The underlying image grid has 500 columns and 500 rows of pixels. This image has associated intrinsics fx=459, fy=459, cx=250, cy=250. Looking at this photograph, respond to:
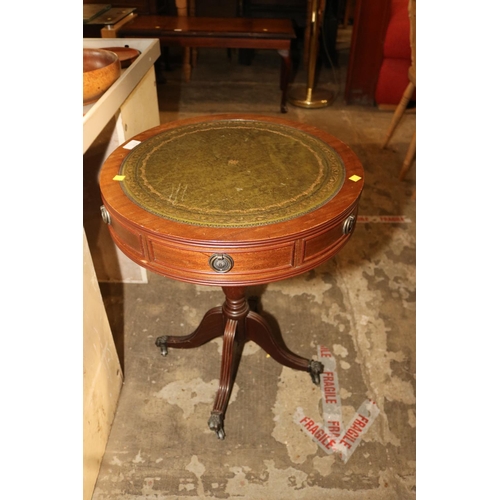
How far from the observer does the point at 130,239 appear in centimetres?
124

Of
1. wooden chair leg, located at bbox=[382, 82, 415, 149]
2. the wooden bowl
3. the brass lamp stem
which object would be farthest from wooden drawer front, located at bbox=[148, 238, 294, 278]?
the brass lamp stem

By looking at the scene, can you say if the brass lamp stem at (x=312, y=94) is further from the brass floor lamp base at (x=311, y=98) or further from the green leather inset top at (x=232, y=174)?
the green leather inset top at (x=232, y=174)

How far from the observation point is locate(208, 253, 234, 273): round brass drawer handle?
1.13 m

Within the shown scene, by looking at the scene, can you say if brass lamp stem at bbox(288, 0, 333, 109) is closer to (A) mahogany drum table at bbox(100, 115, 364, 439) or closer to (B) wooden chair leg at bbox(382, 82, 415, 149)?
(B) wooden chair leg at bbox(382, 82, 415, 149)

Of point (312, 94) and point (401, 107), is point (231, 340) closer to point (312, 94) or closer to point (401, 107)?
point (401, 107)

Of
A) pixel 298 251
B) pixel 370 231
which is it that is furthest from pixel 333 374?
pixel 370 231

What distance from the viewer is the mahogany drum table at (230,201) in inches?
44.8

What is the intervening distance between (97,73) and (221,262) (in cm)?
94

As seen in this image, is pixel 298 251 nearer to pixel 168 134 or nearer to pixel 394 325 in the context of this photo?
pixel 168 134

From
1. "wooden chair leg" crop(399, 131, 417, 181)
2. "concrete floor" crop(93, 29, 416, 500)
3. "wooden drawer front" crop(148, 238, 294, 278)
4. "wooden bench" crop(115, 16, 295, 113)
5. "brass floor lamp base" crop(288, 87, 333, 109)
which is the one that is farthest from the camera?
"brass floor lamp base" crop(288, 87, 333, 109)

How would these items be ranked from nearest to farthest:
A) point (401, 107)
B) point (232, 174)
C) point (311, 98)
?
point (232, 174), point (401, 107), point (311, 98)

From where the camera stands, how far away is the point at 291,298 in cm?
227

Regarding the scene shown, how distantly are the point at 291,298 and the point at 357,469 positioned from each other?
89 centimetres

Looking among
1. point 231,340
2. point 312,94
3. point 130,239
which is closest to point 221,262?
point 130,239
